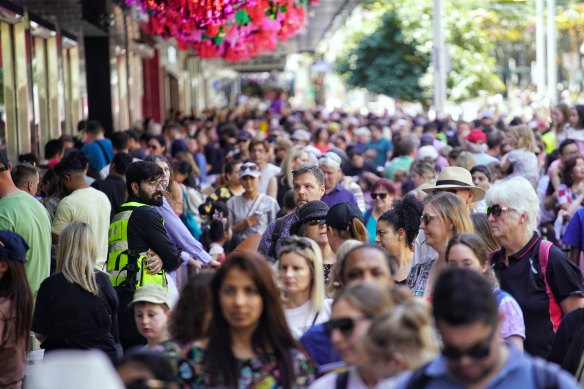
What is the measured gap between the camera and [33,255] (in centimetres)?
962

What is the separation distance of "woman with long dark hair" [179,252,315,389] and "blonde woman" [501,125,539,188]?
917 centimetres

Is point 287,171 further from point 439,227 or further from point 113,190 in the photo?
point 439,227

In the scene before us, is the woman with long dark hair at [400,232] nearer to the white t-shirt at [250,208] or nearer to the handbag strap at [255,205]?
the white t-shirt at [250,208]

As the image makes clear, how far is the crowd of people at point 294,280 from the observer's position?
15.2 feet

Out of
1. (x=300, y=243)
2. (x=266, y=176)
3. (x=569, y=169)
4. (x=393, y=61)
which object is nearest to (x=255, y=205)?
(x=266, y=176)

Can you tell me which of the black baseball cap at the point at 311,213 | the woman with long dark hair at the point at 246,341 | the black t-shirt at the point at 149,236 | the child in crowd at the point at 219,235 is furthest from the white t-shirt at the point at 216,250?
the woman with long dark hair at the point at 246,341

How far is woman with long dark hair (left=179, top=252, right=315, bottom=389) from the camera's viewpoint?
5.37 meters

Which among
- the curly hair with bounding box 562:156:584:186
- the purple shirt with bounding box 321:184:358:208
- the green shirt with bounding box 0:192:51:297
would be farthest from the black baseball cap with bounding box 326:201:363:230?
the curly hair with bounding box 562:156:584:186

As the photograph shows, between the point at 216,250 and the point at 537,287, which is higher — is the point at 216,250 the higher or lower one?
the lower one

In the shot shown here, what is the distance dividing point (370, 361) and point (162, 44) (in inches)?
1296

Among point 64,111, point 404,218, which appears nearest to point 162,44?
point 64,111

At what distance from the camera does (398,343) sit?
4605 millimetres

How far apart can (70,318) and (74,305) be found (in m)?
0.08

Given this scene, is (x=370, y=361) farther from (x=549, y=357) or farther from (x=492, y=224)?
(x=492, y=224)
